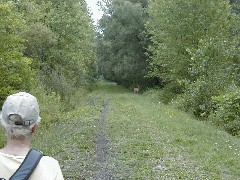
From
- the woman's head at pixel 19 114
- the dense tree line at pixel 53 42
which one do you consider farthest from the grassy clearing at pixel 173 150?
the woman's head at pixel 19 114

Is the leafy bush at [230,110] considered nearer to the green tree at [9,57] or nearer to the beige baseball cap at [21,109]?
the green tree at [9,57]

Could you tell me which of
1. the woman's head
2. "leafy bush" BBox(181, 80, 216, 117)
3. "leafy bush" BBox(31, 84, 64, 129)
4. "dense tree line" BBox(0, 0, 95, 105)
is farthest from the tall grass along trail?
the woman's head

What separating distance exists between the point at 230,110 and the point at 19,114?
54.0 feet

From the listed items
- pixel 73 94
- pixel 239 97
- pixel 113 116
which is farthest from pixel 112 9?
pixel 239 97

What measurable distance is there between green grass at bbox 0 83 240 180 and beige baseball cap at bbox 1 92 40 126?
779cm

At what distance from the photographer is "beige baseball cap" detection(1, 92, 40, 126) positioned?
113 inches

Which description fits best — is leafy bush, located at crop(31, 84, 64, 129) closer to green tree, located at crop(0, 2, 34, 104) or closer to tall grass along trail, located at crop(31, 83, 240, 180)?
tall grass along trail, located at crop(31, 83, 240, 180)

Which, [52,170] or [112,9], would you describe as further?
[112,9]

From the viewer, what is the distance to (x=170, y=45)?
34.0 metres

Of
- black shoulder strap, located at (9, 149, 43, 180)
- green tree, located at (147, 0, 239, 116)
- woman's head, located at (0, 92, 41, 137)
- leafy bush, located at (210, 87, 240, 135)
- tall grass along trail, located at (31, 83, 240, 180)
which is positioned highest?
green tree, located at (147, 0, 239, 116)

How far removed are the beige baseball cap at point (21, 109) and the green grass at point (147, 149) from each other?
779 centimetres

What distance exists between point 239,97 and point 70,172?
8.86m

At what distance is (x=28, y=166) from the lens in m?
2.71

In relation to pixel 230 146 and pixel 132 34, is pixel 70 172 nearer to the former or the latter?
pixel 230 146
